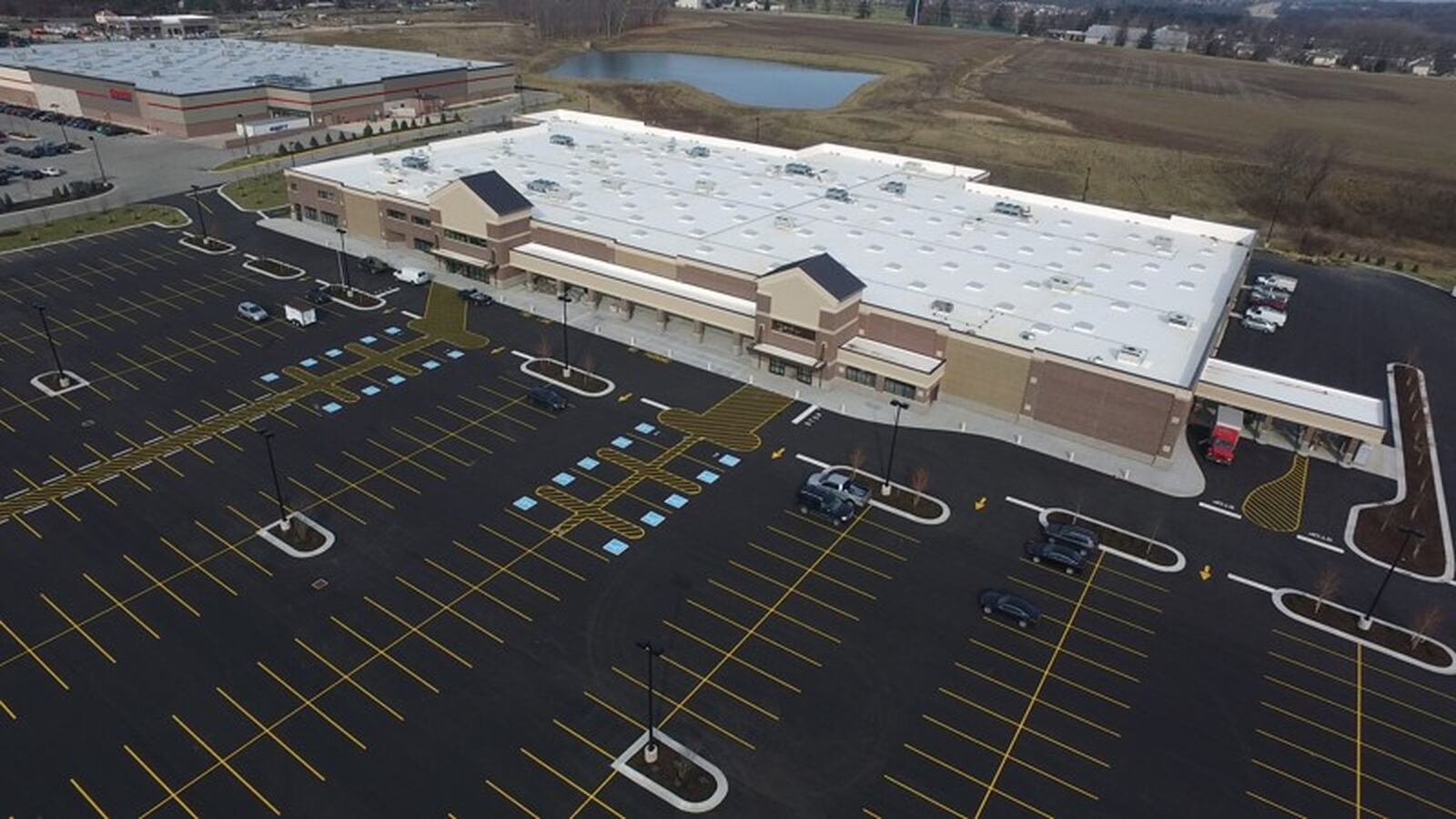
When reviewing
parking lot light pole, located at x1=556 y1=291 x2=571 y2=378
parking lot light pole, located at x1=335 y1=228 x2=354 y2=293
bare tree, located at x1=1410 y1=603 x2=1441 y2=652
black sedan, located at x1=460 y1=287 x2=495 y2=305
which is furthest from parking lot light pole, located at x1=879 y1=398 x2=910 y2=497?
parking lot light pole, located at x1=335 y1=228 x2=354 y2=293

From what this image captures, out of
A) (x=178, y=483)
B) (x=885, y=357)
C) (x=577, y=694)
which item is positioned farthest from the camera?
(x=885, y=357)

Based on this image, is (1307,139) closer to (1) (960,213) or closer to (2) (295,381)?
(1) (960,213)

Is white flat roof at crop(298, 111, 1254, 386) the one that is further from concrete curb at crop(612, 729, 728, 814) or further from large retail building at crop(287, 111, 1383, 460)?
concrete curb at crop(612, 729, 728, 814)

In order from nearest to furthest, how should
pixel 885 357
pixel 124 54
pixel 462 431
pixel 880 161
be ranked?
1. pixel 462 431
2. pixel 885 357
3. pixel 880 161
4. pixel 124 54

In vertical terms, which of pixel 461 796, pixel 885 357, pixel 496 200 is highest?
pixel 496 200

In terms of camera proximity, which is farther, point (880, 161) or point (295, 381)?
point (880, 161)

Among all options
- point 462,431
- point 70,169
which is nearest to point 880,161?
point 462,431

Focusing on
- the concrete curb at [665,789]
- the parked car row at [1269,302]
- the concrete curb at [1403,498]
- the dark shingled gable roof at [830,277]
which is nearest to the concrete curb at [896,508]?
the dark shingled gable roof at [830,277]

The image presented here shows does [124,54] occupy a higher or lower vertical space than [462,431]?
higher
